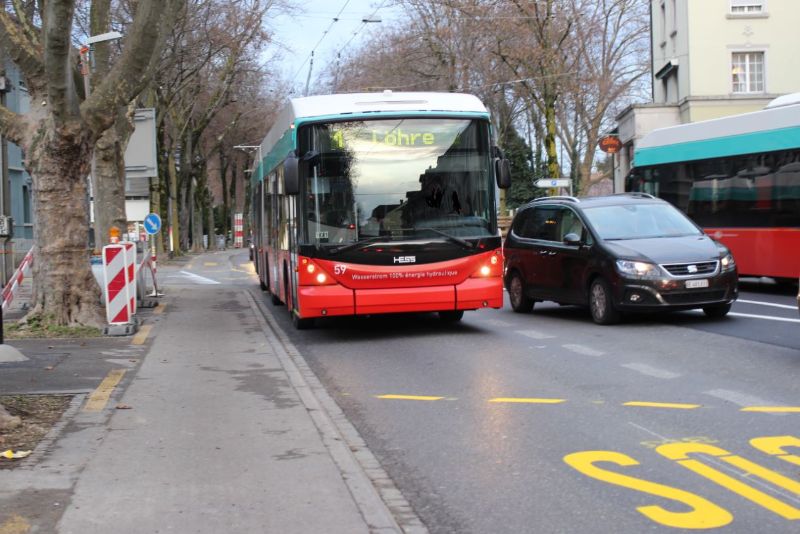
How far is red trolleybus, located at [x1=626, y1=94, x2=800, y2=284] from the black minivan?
3.69 m

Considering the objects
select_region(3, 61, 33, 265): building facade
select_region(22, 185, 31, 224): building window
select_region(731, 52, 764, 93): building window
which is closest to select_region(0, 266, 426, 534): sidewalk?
select_region(3, 61, 33, 265): building facade

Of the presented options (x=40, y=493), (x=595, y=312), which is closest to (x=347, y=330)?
(x=595, y=312)

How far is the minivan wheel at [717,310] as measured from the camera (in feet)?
47.2

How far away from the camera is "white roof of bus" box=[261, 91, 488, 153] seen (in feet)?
45.2

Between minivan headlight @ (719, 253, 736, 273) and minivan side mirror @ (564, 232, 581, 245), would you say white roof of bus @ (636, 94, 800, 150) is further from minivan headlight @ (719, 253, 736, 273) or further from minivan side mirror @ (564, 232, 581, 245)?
minivan side mirror @ (564, 232, 581, 245)

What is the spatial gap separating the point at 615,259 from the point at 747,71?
31555mm

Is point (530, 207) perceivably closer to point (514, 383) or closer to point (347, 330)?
point (347, 330)

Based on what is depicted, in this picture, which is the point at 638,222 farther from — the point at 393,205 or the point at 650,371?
the point at 650,371

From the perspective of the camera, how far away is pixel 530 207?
57.1 ft

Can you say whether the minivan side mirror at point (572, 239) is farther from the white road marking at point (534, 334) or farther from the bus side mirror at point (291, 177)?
the bus side mirror at point (291, 177)

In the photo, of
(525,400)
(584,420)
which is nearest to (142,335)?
(525,400)

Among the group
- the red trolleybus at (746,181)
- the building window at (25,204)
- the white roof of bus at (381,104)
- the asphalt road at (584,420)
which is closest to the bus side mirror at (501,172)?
the white roof of bus at (381,104)

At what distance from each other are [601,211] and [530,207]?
7.04ft

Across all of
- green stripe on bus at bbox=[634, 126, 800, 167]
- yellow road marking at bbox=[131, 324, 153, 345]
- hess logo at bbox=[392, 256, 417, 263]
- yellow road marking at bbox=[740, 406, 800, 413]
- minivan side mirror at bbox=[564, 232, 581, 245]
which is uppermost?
Result: green stripe on bus at bbox=[634, 126, 800, 167]
